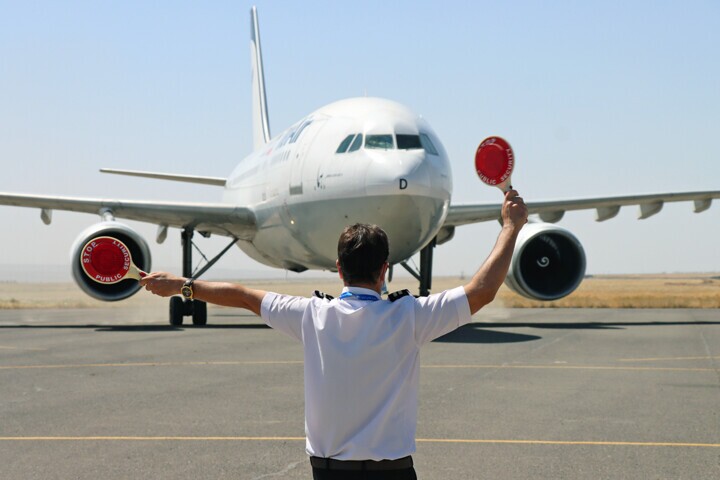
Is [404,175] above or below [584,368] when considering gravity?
above

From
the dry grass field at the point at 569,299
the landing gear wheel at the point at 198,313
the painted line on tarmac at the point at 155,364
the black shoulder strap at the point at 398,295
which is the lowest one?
the dry grass field at the point at 569,299

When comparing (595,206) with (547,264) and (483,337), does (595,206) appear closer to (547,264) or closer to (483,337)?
(547,264)

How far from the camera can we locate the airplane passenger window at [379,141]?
45.9 ft

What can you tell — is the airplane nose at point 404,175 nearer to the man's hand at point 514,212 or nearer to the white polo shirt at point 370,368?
the man's hand at point 514,212

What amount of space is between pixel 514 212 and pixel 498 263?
23 centimetres

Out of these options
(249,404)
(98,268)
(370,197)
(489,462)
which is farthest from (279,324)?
(370,197)

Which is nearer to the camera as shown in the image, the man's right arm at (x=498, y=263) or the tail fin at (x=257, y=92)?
the man's right arm at (x=498, y=263)

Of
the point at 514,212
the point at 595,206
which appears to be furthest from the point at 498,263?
the point at 595,206

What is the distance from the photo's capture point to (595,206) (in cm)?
2052

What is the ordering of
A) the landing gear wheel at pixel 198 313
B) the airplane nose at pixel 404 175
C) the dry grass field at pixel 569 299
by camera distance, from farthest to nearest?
the dry grass field at pixel 569 299
the landing gear wheel at pixel 198 313
the airplane nose at pixel 404 175

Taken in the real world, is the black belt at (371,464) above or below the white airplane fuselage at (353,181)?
below

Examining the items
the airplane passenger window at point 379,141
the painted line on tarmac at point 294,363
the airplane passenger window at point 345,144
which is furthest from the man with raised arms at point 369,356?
the airplane passenger window at point 345,144

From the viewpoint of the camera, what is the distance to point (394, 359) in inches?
108

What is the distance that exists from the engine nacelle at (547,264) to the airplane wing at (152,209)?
18.9ft
